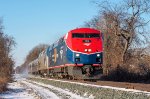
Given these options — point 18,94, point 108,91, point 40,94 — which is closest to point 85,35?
point 40,94

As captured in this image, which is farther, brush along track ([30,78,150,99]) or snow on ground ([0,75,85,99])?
snow on ground ([0,75,85,99])

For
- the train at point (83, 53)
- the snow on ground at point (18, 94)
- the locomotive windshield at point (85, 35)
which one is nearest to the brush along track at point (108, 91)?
the train at point (83, 53)

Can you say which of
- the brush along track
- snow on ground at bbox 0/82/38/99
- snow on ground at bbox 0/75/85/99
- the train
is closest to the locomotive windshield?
the train

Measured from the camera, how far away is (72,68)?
2514cm

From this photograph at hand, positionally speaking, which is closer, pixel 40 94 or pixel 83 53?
pixel 40 94

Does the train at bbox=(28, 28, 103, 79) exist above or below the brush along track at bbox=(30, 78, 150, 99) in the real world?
above

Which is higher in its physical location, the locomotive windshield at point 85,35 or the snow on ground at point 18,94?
the locomotive windshield at point 85,35

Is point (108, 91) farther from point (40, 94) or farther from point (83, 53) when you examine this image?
point (83, 53)

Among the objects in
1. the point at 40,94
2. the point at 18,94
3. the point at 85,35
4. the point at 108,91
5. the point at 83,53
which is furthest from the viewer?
the point at 85,35

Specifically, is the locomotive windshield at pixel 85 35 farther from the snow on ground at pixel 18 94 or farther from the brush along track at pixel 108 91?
the snow on ground at pixel 18 94

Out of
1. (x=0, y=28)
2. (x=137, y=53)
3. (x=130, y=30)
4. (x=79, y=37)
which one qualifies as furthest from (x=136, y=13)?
(x=0, y=28)

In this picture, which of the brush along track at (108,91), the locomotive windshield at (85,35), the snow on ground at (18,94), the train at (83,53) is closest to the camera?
the brush along track at (108,91)

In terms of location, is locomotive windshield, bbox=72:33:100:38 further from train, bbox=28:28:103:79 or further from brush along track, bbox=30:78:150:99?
brush along track, bbox=30:78:150:99

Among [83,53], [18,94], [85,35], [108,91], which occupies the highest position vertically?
[85,35]
